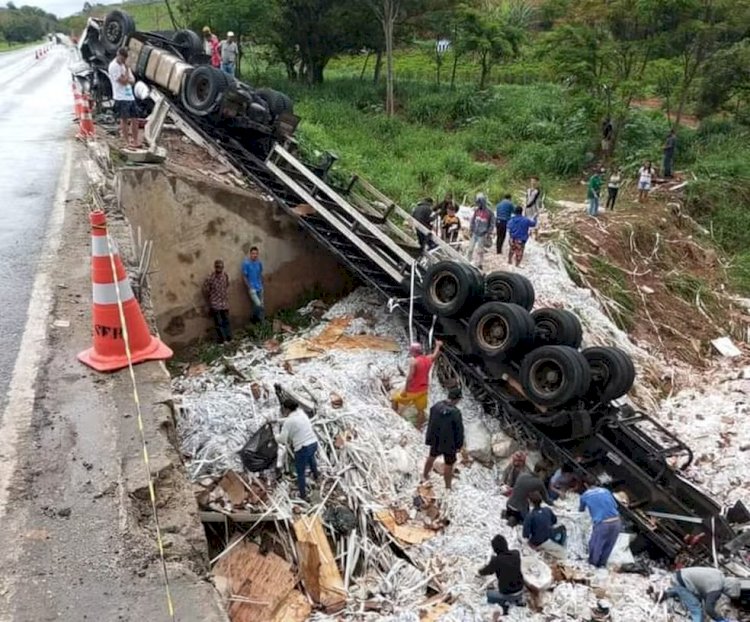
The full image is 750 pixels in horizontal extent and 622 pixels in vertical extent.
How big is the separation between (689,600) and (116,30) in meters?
13.1

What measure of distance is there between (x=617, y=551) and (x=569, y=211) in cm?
961

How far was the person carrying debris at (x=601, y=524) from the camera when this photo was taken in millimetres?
7078

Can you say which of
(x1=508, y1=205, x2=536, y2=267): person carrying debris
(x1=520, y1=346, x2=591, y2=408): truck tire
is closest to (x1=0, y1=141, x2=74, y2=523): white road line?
(x1=520, y1=346, x2=591, y2=408): truck tire

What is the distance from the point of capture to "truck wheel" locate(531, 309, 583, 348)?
348 inches

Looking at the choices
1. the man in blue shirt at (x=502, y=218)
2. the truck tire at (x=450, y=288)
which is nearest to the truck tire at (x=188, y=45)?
the man in blue shirt at (x=502, y=218)

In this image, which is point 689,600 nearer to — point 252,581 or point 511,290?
point 252,581

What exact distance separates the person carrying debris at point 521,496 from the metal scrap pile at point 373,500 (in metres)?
0.15

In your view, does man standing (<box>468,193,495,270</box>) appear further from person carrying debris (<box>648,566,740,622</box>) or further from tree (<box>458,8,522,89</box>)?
tree (<box>458,8,522,89</box>)

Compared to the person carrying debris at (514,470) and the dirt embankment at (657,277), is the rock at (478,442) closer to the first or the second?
the person carrying debris at (514,470)

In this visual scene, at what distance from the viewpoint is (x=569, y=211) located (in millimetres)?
15586

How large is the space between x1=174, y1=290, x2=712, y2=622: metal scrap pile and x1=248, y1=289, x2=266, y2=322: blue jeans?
1696 millimetres

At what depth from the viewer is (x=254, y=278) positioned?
11078mm

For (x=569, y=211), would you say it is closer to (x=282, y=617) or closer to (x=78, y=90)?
(x=78, y=90)

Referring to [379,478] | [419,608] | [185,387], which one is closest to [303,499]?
[379,478]
